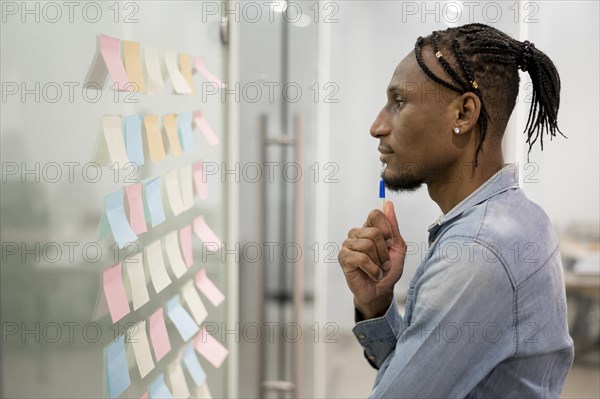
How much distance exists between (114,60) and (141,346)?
1.49 feet

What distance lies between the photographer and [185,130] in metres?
1.27

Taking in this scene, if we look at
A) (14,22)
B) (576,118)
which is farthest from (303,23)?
(14,22)

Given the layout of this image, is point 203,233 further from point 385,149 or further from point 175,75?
point 385,149

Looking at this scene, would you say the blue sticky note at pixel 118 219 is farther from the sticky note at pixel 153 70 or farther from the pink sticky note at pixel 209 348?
the pink sticky note at pixel 209 348

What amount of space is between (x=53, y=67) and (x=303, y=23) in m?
0.93

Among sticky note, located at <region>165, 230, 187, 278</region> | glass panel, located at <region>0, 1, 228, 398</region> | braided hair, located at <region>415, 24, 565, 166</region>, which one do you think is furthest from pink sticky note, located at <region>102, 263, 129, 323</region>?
braided hair, located at <region>415, 24, 565, 166</region>

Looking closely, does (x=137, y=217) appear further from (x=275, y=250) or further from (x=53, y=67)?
(x=275, y=250)

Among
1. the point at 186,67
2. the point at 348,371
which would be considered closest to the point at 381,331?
the point at 186,67

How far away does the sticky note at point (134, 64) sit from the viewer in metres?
0.95

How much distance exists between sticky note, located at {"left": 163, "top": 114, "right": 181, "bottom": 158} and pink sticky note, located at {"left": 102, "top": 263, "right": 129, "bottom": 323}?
29 centimetres

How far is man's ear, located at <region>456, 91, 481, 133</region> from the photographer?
2.95 ft

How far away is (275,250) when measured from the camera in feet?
5.79

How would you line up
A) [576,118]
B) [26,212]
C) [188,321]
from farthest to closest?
1. [576,118]
2. [188,321]
3. [26,212]

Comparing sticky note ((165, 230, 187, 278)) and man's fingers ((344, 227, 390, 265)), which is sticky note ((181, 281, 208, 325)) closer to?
sticky note ((165, 230, 187, 278))
